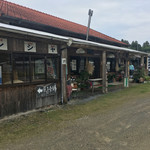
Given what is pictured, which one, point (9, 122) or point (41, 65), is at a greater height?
point (41, 65)

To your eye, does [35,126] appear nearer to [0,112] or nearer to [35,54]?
[0,112]

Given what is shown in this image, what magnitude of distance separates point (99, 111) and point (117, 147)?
2.44 m

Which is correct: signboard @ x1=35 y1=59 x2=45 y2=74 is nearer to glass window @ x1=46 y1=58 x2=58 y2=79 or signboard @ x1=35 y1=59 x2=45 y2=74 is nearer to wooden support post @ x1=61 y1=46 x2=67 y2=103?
glass window @ x1=46 y1=58 x2=58 y2=79

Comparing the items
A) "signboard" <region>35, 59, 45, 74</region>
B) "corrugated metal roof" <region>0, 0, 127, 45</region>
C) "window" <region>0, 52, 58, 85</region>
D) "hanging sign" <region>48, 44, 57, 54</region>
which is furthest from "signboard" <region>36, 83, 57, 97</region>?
"corrugated metal roof" <region>0, 0, 127, 45</region>

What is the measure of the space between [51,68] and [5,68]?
6.23 ft

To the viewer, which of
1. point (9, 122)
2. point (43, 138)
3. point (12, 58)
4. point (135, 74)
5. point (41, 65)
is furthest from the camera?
point (135, 74)

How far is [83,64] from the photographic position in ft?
36.4

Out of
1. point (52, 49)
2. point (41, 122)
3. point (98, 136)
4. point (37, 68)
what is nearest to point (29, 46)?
point (37, 68)

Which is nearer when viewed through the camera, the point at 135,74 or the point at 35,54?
the point at 35,54

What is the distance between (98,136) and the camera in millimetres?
3373

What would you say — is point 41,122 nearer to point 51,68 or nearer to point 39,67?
point 39,67

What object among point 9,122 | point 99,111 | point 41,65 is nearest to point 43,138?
point 9,122

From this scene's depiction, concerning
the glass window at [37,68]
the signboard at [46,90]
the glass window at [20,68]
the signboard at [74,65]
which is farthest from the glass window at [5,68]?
the signboard at [74,65]

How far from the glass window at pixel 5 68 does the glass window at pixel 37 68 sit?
836mm
